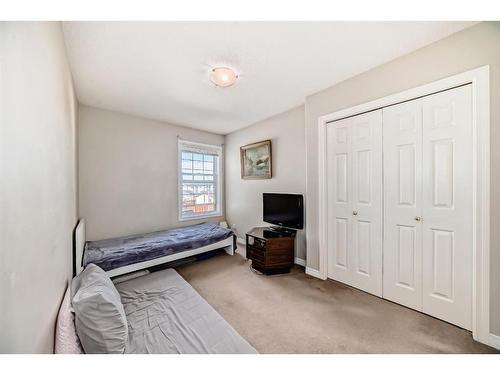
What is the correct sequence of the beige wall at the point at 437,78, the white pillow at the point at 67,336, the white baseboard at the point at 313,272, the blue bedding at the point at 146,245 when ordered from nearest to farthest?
the white pillow at the point at 67,336
the beige wall at the point at 437,78
the blue bedding at the point at 146,245
the white baseboard at the point at 313,272

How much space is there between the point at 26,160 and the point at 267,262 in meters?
2.33

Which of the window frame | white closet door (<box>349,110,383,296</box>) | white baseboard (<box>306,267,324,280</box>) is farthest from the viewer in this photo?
the window frame

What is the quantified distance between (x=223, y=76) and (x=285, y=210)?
1.89m

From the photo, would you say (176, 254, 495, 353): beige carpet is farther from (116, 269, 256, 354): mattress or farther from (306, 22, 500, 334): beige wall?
(306, 22, 500, 334): beige wall

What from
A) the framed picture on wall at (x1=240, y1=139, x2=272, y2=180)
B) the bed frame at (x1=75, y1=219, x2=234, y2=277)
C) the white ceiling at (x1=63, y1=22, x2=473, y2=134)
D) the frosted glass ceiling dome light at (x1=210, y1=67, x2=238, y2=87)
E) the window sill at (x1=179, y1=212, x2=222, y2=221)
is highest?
the white ceiling at (x1=63, y1=22, x2=473, y2=134)

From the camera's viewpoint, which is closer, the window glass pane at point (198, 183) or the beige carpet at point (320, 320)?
the beige carpet at point (320, 320)

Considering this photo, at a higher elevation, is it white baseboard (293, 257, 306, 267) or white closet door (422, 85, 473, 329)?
white closet door (422, 85, 473, 329)

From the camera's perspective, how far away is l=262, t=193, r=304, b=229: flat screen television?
8.71ft

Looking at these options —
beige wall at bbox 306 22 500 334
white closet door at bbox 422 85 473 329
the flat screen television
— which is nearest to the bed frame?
the flat screen television

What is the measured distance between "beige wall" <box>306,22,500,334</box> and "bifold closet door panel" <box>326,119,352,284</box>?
0.17 m

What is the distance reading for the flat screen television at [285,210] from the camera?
2.65 metres

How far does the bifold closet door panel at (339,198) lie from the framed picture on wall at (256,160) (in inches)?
46.1

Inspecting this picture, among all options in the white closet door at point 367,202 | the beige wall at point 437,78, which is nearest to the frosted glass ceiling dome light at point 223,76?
the beige wall at point 437,78

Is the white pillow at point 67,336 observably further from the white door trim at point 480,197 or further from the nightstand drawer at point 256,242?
the white door trim at point 480,197
